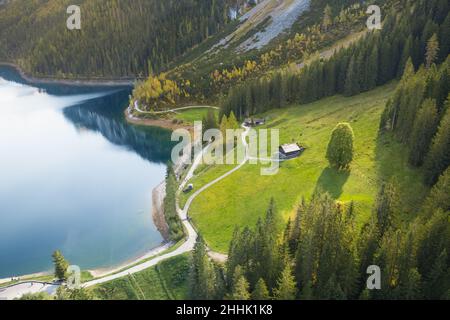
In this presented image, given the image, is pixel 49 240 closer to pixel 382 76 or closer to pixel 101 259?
pixel 101 259

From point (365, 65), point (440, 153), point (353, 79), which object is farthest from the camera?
point (353, 79)

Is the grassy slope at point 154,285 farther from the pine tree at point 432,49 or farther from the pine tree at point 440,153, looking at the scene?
the pine tree at point 432,49

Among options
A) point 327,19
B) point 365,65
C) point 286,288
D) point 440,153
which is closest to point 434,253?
point 286,288

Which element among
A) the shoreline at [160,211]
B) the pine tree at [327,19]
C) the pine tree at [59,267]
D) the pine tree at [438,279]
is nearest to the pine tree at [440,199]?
the pine tree at [438,279]

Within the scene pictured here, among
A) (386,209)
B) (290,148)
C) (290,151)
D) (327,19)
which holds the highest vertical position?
(327,19)

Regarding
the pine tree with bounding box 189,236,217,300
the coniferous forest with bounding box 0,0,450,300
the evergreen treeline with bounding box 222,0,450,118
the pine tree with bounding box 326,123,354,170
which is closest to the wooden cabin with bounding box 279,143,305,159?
the coniferous forest with bounding box 0,0,450,300

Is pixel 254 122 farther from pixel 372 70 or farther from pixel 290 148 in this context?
pixel 372 70
